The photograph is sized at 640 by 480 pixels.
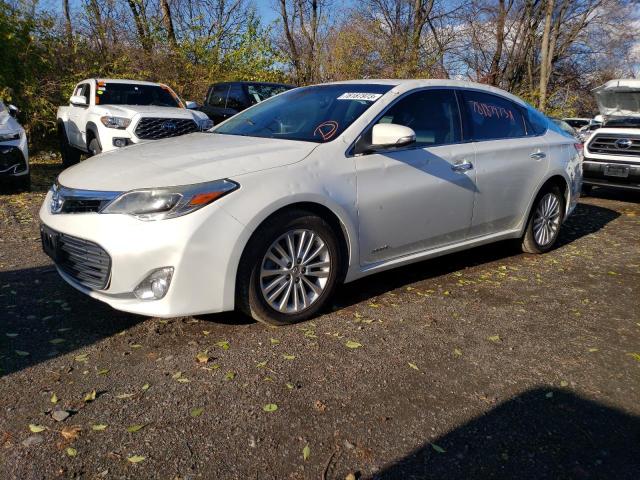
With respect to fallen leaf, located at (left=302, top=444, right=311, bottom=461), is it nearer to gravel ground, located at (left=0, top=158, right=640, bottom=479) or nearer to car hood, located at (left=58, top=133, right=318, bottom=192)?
gravel ground, located at (left=0, top=158, right=640, bottom=479)

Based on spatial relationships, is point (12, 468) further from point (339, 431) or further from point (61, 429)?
point (339, 431)

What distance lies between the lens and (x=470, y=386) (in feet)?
9.89

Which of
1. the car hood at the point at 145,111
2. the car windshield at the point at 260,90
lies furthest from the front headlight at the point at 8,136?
the car windshield at the point at 260,90

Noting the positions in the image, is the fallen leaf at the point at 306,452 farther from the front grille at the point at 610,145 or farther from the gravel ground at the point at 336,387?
the front grille at the point at 610,145

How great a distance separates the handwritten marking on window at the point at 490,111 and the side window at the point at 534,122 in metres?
0.29

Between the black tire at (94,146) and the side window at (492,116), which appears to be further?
the black tire at (94,146)

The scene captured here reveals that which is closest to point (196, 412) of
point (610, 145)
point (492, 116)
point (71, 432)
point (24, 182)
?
point (71, 432)

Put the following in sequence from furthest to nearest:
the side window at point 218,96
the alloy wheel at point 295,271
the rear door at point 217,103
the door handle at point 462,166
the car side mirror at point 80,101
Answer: the side window at point 218,96 < the rear door at point 217,103 < the car side mirror at point 80,101 < the door handle at point 462,166 < the alloy wheel at point 295,271

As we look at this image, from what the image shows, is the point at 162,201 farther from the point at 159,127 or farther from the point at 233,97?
the point at 233,97

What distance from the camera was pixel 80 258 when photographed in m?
3.33

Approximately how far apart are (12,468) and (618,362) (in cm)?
330

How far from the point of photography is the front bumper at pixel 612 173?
9172mm

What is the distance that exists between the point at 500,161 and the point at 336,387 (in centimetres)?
288

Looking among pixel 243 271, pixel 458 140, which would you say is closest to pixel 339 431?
pixel 243 271
